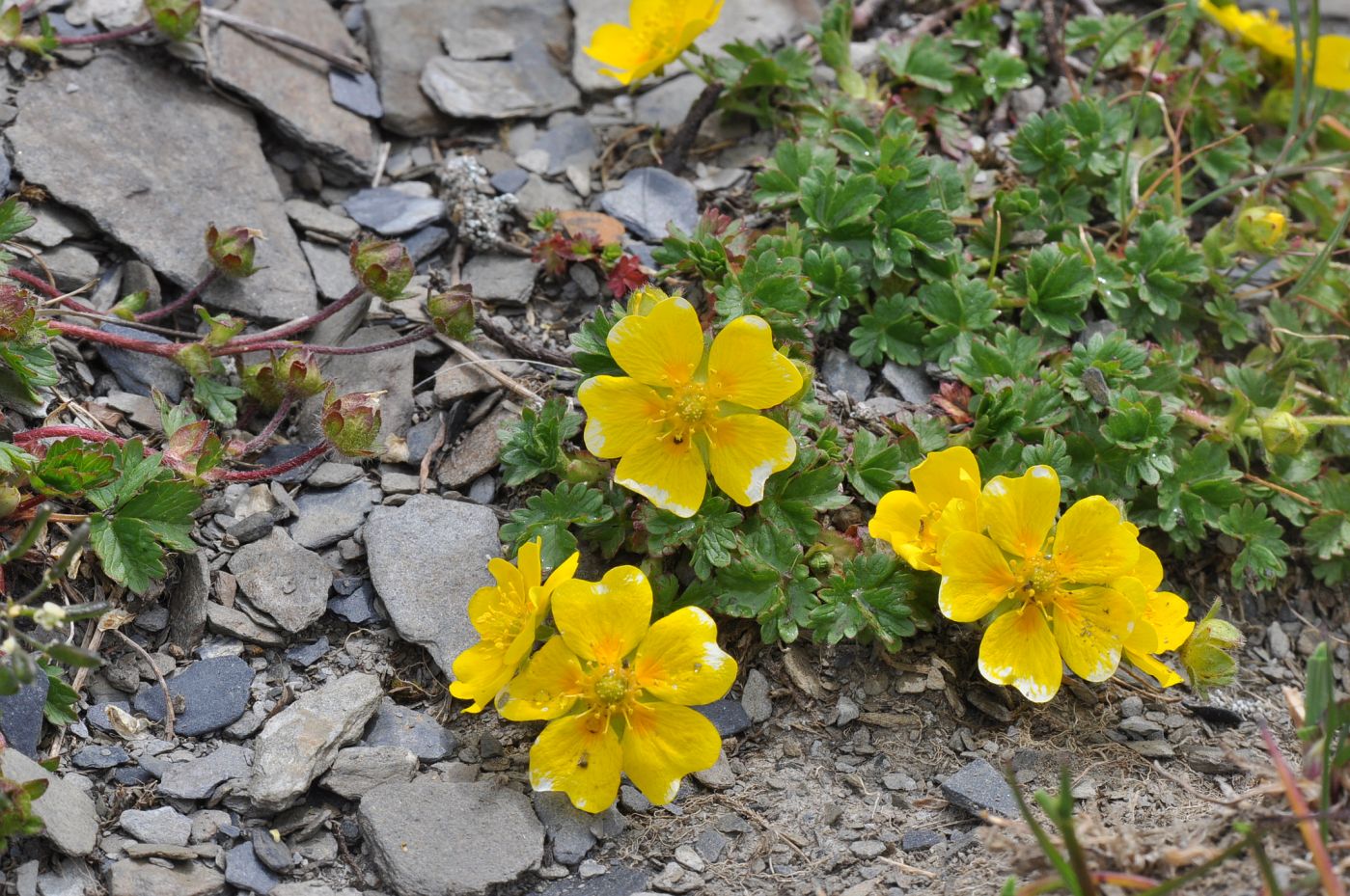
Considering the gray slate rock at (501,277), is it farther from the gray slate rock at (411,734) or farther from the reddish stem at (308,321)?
the gray slate rock at (411,734)

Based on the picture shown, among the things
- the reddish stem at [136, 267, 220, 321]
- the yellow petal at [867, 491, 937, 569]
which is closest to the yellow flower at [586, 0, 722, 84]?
the reddish stem at [136, 267, 220, 321]

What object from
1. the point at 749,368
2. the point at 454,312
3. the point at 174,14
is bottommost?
the point at 454,312

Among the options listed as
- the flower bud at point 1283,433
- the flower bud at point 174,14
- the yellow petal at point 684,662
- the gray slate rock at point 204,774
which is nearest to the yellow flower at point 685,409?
the yellow petal at point 684,662

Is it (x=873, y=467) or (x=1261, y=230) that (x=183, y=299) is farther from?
(x=1261, y=230)

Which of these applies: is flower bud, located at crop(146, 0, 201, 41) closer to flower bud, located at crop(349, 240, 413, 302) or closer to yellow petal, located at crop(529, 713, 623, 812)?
flower bud, located at crop(349, 240, 413, 302)

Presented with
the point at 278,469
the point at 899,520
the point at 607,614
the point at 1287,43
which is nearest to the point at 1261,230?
the point at 1287,43
